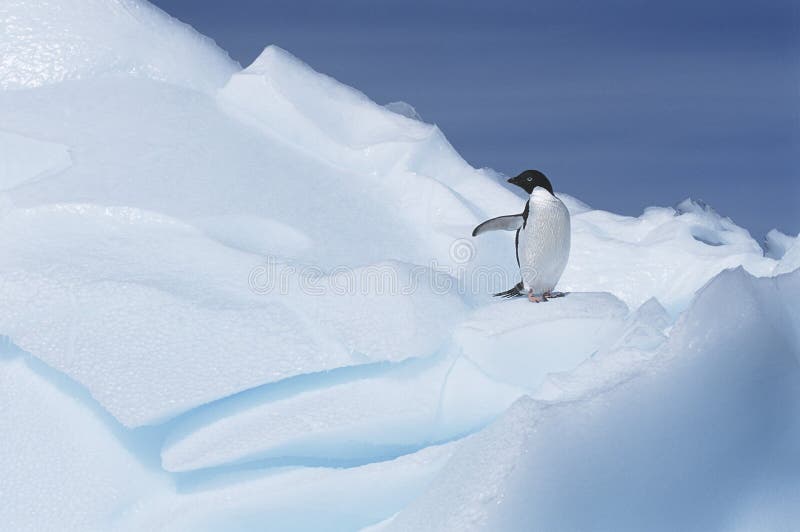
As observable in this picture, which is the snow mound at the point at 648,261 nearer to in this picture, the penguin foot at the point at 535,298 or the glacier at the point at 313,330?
the glacier at the point at 313,330

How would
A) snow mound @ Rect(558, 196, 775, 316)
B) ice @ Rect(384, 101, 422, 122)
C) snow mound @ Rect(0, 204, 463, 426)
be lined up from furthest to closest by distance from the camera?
ice @ Rect(384, 101, 422, 122), snow mound @ Rect(558, 196, 775, 316), snow mound @ Rect(0, 204, 463, 426)

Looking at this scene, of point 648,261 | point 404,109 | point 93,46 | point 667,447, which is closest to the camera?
point 667,447

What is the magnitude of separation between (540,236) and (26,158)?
2.36m

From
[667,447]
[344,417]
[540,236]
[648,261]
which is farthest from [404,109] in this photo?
[667,447]

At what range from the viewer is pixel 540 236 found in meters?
4.23

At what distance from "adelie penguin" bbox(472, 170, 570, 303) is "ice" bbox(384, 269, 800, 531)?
1337 mm

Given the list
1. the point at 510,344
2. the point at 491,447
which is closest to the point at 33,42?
the point at 510,344

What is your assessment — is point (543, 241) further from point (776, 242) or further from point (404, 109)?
point (776, 242)

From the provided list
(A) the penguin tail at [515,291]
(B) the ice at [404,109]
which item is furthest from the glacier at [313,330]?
(B) the ice at [404,109]

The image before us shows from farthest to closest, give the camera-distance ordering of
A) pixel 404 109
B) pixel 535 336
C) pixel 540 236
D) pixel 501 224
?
1. pixel 404 109
2. pixel 501 224
3. pixel 540 236
4. pixel 535 336

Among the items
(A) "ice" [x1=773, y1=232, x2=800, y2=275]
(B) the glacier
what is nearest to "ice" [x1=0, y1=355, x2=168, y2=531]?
(B) the glacier

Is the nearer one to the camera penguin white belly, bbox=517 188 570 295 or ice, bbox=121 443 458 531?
ice, bbox=121 443 458 531

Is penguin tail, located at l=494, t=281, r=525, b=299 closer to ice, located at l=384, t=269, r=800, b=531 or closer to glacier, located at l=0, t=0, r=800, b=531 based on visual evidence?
glacier, located at l=0, t=0, r=800, b=531

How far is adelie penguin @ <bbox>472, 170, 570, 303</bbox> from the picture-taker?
4219 mm
